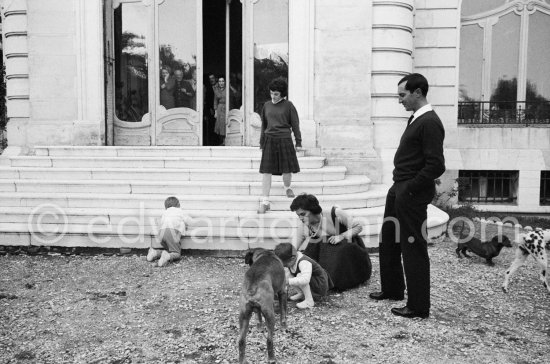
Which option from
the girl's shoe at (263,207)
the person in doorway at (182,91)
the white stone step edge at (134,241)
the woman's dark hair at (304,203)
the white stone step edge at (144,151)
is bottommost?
the white stone step edge at (134,241)

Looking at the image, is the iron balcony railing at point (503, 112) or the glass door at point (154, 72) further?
the iron balcony railing at point (503, 112)

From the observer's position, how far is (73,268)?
6422mm

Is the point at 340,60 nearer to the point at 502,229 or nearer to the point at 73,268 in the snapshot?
the point at 502,229

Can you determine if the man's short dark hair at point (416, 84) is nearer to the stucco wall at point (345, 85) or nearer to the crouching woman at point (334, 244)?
the crouching woman at point (334, 244)

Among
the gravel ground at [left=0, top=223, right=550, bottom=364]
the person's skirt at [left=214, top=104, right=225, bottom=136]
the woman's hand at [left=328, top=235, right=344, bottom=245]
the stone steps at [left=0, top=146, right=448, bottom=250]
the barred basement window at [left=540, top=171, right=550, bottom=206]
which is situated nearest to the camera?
the gravel ground at [left=0, top=223, right=550, bottom=364]

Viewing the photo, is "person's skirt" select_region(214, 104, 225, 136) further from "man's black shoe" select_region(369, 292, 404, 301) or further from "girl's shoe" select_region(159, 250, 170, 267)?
"man's black shoe" select_region(369, 292, 404, 301)

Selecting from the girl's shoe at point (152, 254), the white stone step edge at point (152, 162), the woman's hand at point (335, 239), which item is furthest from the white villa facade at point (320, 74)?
the woman's hand at point (335, 239)

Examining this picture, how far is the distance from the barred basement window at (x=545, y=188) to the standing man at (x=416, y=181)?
8746mm

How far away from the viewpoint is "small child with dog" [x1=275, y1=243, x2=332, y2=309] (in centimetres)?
475

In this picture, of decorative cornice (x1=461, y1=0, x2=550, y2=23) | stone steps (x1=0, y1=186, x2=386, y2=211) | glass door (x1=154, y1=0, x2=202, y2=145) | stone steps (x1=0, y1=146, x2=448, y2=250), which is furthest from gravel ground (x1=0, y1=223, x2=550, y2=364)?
decorative cornice (x1=461, y1=0, x2=550, y2=23)

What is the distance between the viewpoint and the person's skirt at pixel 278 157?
24.8 ft

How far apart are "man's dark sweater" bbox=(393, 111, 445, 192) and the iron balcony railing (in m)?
8.35

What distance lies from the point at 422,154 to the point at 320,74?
634 cm

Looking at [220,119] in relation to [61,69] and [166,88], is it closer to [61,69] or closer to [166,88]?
[166,88]
